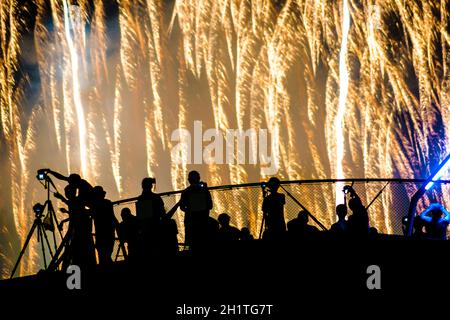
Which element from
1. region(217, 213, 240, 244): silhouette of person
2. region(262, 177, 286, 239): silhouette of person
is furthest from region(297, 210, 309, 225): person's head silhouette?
region(217, 213, 240, 244): silhouette of person

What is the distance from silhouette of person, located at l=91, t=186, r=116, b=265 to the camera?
1369 cm

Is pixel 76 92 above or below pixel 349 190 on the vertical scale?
above

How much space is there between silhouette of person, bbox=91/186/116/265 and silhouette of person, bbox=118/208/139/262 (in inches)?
11.9

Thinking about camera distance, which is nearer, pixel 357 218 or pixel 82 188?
pixel 82 188

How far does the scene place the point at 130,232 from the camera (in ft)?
45.3

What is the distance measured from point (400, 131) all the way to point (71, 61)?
1140 centimetres

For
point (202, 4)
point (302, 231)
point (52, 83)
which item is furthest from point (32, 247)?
point (302, 231)

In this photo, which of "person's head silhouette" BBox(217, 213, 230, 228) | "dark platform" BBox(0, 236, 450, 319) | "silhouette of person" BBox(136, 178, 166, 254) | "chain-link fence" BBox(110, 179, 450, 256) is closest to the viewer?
"dark platform" BBox(0, 236, 450, 319)

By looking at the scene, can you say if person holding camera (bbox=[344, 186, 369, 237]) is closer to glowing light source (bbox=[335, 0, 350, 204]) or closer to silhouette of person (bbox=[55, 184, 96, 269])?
silhouette of person (bbox=[55, 184, 96, 269])

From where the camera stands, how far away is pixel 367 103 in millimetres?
27109

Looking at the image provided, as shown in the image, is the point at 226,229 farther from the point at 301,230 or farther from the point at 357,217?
the point at 357,217

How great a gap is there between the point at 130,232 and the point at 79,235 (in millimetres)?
863

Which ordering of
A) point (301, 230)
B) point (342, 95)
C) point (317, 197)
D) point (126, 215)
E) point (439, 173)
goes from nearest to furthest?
point (439, 173) → point (301, 230) → point (126, 215) → point (317, 197) → point (342, 95)

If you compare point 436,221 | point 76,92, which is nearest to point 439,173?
point 436,221
